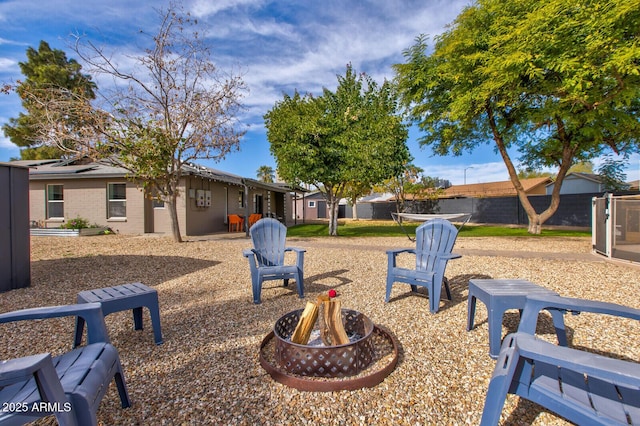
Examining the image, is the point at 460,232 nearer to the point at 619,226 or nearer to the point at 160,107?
the point at 619,226

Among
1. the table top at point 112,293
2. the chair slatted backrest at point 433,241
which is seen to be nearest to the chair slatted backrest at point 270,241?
the table top at point 112,293

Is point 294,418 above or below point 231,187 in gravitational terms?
below

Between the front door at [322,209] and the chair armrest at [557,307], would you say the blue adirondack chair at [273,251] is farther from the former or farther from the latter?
the front door at [322,209]

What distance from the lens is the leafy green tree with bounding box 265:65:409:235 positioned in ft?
35.2

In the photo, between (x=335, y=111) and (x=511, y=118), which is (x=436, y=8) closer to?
(x=335, y=111)

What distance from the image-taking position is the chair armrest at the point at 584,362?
1.03 meters

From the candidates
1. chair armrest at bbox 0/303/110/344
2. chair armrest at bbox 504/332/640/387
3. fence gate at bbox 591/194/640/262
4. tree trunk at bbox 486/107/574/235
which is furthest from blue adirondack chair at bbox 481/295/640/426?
tree trunk at bbox 486/107/574/235

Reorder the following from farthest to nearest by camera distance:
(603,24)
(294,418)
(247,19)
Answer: (247,19)
(603,24)
(294,418)

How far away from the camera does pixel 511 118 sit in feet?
39.0

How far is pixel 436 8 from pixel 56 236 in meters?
14.9

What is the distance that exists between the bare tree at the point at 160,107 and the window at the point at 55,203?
6066 millimetres

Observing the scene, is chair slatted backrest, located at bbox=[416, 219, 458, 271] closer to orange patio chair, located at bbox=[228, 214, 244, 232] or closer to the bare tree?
the bare tree

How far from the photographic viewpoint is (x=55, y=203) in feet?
41.2

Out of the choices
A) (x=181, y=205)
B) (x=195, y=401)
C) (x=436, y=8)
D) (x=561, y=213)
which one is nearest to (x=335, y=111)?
(x=436, y=8)
